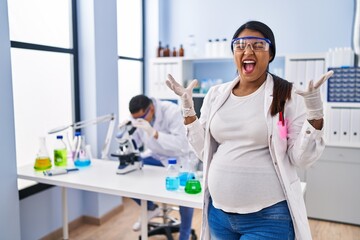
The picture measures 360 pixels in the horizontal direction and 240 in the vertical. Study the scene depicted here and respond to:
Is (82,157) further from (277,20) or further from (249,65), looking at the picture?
(277,20)

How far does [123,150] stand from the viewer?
7.26 feet

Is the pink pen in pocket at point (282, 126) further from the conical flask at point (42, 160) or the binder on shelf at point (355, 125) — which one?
the binder on shelf at point (355, 125)

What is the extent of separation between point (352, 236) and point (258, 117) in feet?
6.89

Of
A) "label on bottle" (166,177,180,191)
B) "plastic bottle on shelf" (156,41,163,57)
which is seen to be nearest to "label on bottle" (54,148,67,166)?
"label on bottle" (166,177,180,191)

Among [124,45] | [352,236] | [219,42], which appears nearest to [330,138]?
[352,236]

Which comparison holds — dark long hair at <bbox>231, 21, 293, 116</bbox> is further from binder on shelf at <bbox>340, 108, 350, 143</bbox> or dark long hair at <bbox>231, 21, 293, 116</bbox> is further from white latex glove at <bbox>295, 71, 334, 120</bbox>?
binder on shelf at <bbox>340, 108, 350, 143</bbox>

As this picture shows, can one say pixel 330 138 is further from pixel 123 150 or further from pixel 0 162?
pixel 0 162

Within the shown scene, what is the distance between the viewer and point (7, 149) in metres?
2.09

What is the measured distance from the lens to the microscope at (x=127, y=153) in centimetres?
219

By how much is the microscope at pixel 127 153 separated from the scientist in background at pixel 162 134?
0.07 metres

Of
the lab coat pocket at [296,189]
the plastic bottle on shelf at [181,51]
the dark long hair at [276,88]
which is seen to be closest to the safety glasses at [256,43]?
the dark long hair at [276,88]

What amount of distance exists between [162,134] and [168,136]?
0.05 meters

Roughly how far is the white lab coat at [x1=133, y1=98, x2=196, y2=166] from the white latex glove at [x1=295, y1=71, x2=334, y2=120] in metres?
1.35

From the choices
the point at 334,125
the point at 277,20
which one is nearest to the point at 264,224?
the point at 334,125
